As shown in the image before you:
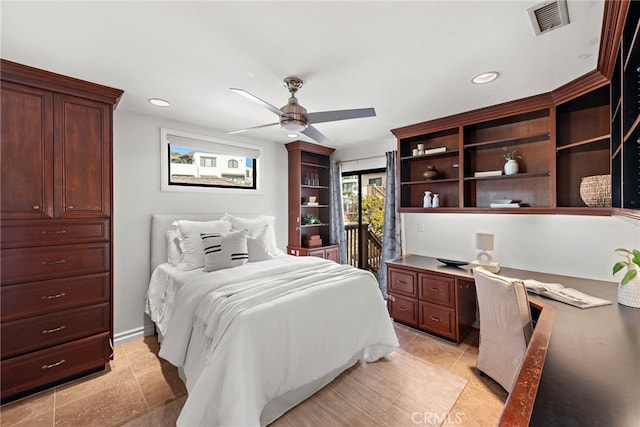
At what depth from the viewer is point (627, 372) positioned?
1008mm

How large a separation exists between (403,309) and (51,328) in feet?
11.1

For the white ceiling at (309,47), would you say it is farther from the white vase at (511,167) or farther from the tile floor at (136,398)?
the tile floor at (136,398)

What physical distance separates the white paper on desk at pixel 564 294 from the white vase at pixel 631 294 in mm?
81

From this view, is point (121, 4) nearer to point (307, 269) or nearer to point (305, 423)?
point (307, 269)

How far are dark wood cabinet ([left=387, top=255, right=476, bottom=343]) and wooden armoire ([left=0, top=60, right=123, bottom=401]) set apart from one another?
9.86 ft

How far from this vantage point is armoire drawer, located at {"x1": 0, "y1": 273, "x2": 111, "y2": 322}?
6.56 ft

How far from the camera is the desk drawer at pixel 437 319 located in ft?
9.32

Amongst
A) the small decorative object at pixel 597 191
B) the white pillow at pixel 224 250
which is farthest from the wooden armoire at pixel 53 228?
the small decorative object at pixel 597 191

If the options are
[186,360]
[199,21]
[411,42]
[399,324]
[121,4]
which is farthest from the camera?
[399,324]

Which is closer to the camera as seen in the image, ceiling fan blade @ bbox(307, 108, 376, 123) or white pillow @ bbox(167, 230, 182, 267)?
ceiling fan blade @ bbox(307, 108, 376, 123)

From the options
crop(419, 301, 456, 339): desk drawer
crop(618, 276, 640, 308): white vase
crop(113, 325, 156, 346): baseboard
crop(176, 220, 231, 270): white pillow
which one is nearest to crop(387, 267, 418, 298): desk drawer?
crop(419, 301, 456, 339): desk drawer

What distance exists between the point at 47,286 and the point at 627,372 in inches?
140

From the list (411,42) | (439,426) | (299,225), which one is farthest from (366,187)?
(439,426)

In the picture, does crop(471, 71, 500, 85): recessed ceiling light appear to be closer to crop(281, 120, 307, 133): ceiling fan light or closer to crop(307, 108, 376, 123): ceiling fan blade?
crop(307, 108, 376, 123): ceiling fan blade
